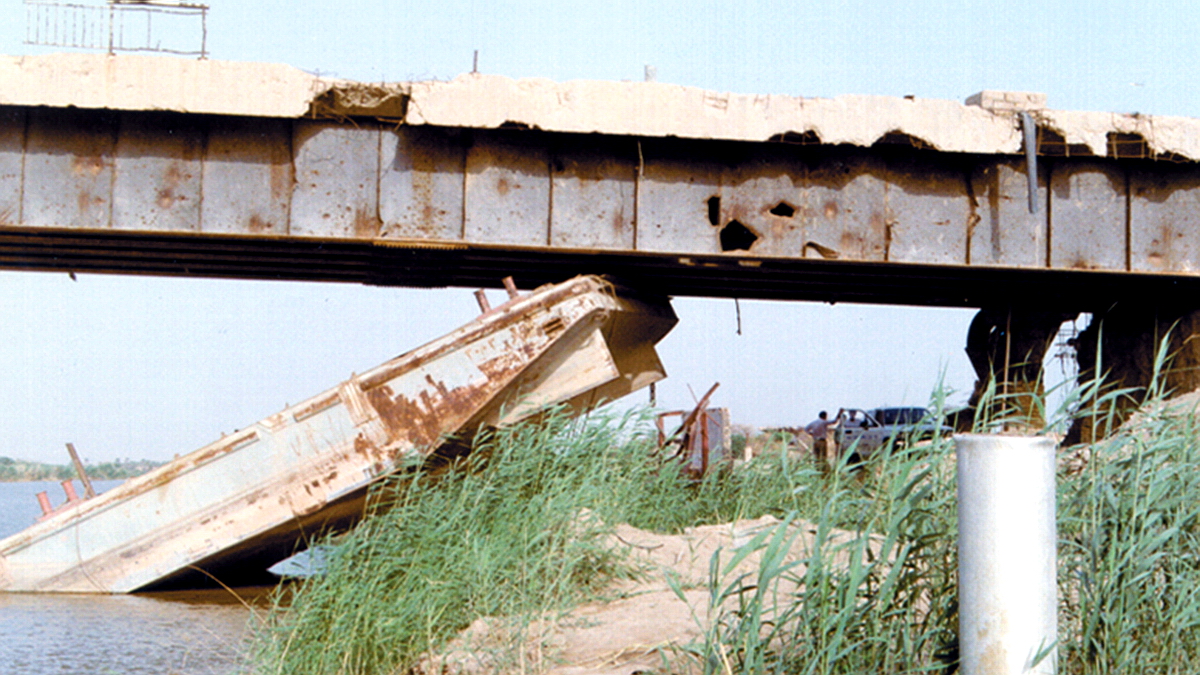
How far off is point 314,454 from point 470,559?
3899 millimetres

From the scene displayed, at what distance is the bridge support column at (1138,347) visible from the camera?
12.4m

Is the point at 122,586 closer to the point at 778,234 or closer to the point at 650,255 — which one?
the point at 650,255

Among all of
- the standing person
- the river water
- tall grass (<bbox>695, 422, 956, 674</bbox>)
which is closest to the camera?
tall grass (<bbox>695, 422, 956, 674</bbox>)

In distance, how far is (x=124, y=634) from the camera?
7.86 metres

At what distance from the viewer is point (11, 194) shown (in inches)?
392

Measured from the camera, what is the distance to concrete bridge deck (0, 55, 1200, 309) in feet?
32.6

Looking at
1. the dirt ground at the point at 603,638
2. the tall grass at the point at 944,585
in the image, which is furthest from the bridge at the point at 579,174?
the tall grass at the point at 944,585

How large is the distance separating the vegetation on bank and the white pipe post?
0.42 metres

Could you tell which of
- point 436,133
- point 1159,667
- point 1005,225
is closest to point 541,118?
point 436,133

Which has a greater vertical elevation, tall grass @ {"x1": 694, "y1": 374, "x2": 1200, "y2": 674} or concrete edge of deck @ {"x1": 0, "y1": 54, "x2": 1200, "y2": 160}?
concrete edge of deck @ {"x1": 0, "y1": 54, "x2": 1200, "y2": 160}

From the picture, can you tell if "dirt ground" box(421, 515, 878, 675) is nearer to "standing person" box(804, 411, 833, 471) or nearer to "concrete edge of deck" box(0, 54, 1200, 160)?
"concrete edge of deck" box(0, 54, 1200, 160)

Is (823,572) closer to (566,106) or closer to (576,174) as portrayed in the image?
(566,106)

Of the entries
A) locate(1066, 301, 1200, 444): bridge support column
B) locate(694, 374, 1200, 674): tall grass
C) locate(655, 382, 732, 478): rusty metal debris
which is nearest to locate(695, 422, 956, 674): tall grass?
locate(694, 374, 1200, 674): tall grass

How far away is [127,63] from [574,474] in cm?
591
